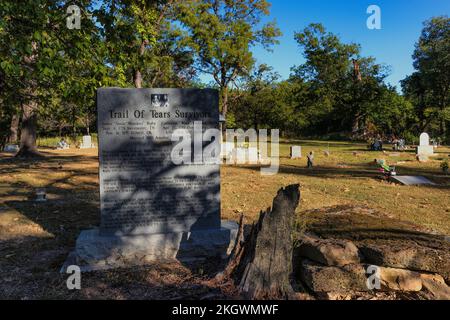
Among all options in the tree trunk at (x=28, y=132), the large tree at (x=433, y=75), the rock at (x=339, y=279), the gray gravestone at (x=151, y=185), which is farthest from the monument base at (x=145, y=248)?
the large tree at (x=433, y=75)

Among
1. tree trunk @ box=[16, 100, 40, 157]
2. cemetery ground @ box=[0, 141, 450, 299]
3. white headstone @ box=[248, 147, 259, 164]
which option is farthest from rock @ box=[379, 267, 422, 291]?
tree trunk @ box=[16, 100, 40, 157]

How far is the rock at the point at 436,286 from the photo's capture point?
371 cm

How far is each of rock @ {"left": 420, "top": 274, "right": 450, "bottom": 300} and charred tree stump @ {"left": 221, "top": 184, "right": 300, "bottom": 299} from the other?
140 centimetres

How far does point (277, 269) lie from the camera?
3.90 meters

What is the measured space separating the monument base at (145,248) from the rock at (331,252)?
139cm

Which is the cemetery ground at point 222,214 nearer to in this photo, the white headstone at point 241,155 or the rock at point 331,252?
the rock at point 331,252

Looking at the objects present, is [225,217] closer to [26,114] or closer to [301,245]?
[301,245]

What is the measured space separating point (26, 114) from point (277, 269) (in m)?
22.8

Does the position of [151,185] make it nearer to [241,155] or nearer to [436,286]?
[436,286]

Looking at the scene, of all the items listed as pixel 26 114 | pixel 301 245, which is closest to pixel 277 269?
pixel 301 245

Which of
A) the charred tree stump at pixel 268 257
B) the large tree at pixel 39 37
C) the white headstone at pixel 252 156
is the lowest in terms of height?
the charred tree stump at pixel 268 257

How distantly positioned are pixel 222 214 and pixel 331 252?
4.15 m

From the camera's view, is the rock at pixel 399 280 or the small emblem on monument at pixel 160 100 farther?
the small emblem on monument at pixel 160 100

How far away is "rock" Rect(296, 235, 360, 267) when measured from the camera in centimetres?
408
